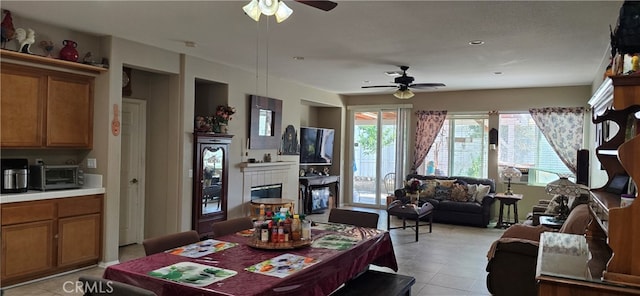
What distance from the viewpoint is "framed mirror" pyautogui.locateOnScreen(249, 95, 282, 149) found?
6895 millimetres

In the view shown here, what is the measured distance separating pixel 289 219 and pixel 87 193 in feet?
9.27

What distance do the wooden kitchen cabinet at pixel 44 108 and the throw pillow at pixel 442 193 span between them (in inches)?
240

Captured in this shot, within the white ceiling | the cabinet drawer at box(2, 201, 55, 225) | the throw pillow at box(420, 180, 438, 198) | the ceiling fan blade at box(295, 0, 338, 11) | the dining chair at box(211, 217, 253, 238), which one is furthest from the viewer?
the throw pillow at box(420, 180, 438, 198)

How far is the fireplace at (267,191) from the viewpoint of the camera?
280 inches

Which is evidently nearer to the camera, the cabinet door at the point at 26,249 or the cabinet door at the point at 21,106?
the cabinet door at the point at 26,249

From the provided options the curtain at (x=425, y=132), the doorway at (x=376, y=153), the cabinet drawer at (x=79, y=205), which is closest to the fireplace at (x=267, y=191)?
the cabinet drawer at (x=79, y=205)

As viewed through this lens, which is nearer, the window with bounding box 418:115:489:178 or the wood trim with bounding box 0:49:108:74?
the wood trim with bounding box 0:49:108:74

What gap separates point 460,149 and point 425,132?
2.69 feet

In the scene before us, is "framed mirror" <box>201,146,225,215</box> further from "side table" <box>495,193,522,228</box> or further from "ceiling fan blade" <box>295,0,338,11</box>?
"side table" <box>495,193,522,228</box>

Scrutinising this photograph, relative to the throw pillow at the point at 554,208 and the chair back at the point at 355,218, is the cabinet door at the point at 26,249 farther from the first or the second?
the throw pillow at the point at 554,208

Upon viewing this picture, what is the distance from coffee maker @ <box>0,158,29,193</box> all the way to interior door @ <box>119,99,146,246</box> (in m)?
1.59

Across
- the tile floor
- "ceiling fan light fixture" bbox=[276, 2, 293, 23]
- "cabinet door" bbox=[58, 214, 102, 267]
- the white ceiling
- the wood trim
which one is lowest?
the tile floor

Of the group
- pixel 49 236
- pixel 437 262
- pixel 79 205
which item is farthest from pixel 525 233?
pixel 49 236

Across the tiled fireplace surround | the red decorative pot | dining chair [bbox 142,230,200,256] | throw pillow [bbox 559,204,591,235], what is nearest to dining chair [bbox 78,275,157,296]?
dining chair [bbox 142,230,200,256]
